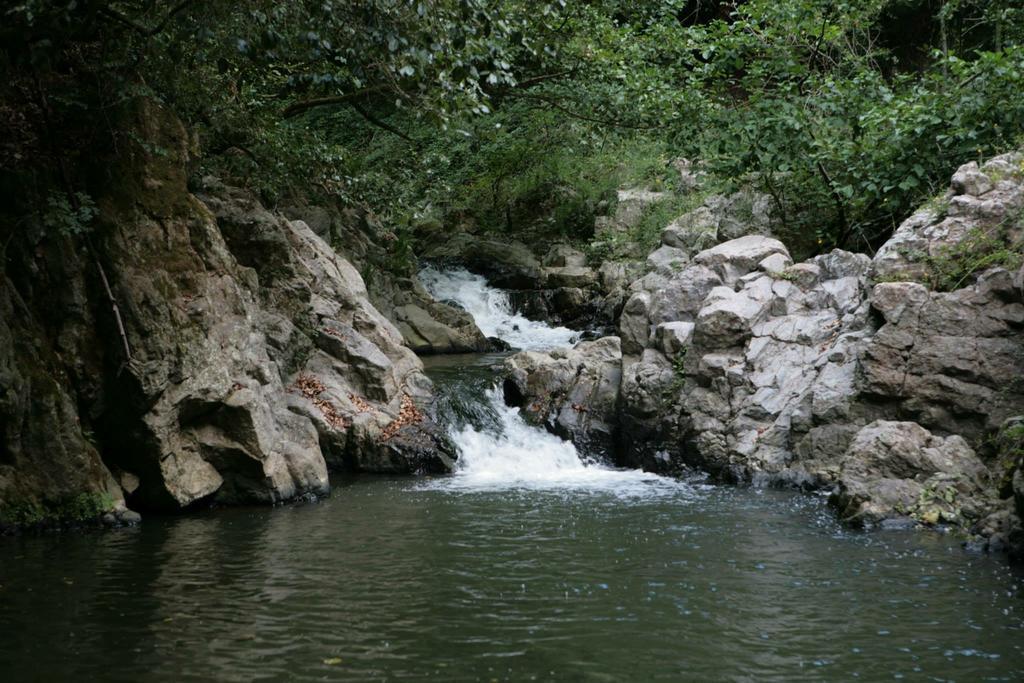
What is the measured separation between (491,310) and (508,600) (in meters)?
17.5

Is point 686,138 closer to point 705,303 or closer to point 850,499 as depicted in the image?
point 705,303

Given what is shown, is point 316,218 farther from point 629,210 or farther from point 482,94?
point 482,94

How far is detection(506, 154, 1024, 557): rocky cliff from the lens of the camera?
11312 mm

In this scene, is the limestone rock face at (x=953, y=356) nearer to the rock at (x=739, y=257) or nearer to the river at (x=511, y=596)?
the river at (x=511, y=596)

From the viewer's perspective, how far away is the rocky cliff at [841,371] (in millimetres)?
11312

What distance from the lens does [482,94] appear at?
469 inches

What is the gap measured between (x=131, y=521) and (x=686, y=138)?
12.2m

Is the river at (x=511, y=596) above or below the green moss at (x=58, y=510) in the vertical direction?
below

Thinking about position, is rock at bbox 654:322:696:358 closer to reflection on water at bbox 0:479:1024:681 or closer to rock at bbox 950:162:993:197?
reflection on water at bbox 0:479:1024:681

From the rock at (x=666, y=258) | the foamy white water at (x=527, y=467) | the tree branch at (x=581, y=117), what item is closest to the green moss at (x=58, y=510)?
the foamy white water at (x=527, y=467)

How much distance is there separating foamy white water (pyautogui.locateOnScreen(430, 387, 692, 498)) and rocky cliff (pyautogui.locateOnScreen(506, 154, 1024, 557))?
0.34 meters

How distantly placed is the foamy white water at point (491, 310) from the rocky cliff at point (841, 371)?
6.09 metres

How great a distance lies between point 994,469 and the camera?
11453 millimetres

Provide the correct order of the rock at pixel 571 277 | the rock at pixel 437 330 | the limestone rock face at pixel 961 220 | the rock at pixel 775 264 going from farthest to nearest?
1. the rock at pixel 571 277
2. the rock at pixel 437 330
3. the rock at pixel 775 264
4. the limestone rock face at pixel 961 220
